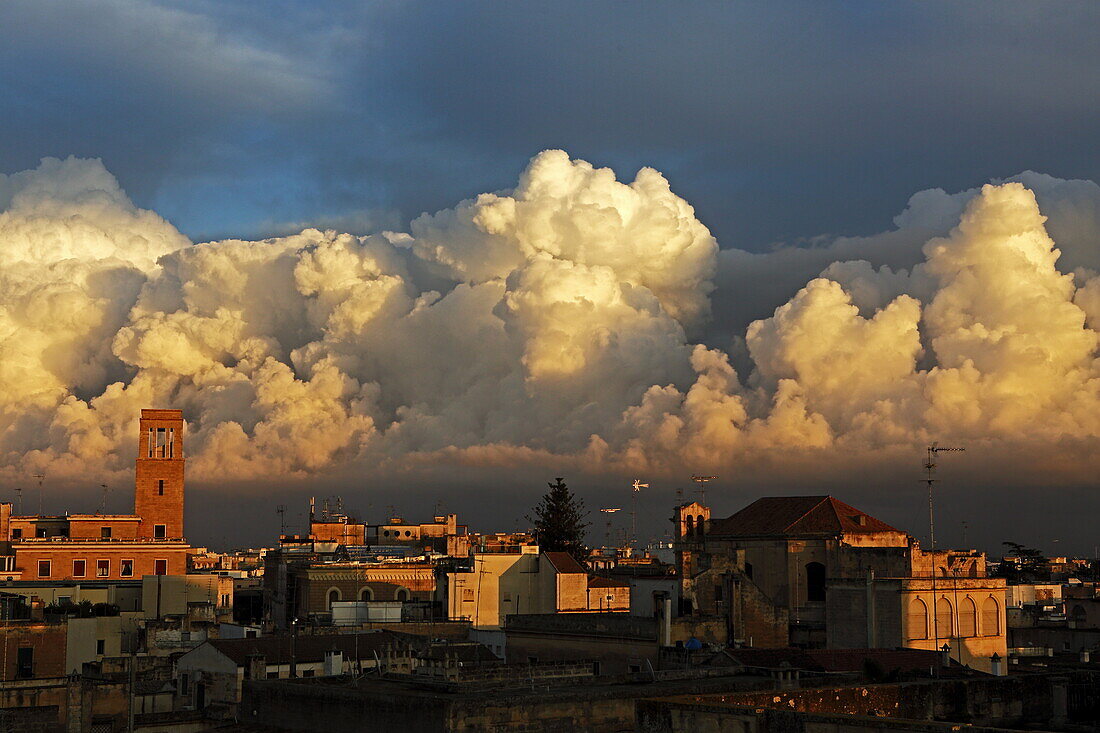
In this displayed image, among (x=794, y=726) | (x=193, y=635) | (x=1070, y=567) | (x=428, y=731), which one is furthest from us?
(x=1070, y=567)

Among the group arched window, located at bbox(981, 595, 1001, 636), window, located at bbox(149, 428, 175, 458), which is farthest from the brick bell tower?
arched window, located at bbox(981, 595, 1001, 636)

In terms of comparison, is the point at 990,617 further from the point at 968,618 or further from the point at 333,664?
the point at 333,664

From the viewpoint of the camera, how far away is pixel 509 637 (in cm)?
6812

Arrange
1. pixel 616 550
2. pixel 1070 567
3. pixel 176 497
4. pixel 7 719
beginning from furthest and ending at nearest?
pixel 1070 567
pixel 616 550
pixel 176 497
pixel 7 719

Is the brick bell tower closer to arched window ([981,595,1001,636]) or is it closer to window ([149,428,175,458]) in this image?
window ([149,428,175,458])

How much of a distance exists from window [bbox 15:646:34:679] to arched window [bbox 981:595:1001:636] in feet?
159

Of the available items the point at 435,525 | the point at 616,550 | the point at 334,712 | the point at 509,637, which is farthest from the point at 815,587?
the point at 435,525

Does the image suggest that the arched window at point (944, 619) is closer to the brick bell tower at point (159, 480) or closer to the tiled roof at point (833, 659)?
the tiled roof at point (833, 659)

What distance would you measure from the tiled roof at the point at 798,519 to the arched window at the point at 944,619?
1153 centimetres

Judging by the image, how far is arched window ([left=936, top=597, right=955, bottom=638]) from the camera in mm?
73375

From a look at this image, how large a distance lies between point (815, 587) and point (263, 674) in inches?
1661

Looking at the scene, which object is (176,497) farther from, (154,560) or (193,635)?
(193,635)

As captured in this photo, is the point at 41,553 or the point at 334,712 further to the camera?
the point at 41,553

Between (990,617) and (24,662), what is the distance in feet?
162
